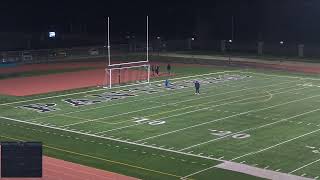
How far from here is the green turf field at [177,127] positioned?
20625 millimetres

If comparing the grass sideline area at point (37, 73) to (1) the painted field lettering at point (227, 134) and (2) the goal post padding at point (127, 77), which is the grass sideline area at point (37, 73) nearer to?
(2) the goal post padding at point (127, 77)

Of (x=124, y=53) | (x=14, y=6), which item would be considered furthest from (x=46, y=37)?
(x=124, y=53)

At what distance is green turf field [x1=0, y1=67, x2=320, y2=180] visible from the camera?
20.6m

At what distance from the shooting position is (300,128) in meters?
26.6

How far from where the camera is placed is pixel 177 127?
26750 millimetres

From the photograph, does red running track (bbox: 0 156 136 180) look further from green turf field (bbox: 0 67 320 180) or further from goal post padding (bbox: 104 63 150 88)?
goal post padding (bbox: 104 63 150 88)

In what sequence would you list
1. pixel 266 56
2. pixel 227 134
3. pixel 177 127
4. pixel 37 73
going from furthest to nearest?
1. pixel 266 56
2. pixel 37 73
3. pixel 177 127
4. pixel 227 134

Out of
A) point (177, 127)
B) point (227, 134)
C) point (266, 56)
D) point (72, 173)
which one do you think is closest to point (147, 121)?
point (177, 127)

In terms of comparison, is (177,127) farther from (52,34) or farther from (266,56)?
(52,34)

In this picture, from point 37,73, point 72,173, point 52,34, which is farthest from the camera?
point 52,34

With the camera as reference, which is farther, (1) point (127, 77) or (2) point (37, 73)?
(2) point (37, 73)

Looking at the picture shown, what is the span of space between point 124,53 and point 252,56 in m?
14.5

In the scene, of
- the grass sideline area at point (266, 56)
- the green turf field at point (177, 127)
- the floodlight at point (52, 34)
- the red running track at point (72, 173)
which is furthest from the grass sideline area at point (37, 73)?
the red running track at point (72, 173)

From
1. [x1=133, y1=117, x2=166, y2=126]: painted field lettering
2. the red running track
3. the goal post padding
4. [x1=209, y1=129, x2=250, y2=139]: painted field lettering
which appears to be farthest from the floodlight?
the red running track
